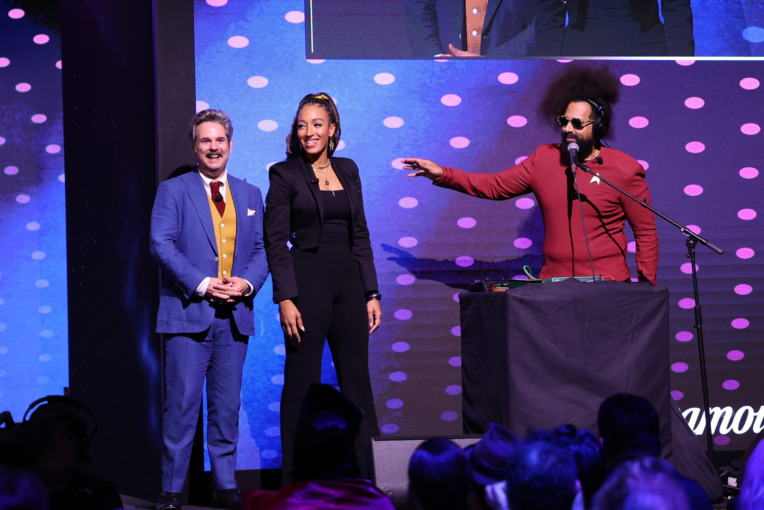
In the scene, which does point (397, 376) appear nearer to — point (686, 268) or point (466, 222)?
point (466, 222)

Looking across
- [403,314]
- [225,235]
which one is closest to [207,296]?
[225,235]

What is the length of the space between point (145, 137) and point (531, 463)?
3.35m

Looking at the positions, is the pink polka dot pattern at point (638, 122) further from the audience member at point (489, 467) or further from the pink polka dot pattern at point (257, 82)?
the audience member at point (489, 467)

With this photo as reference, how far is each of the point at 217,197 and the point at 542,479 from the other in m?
2.50

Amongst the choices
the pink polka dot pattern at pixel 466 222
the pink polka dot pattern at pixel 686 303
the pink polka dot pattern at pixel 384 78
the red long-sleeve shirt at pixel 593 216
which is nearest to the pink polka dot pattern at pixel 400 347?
the pink polka dot pattern at pixel 466 222

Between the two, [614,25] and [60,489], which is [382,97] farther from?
[60,489]

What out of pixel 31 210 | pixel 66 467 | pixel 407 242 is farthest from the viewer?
pixel 407 242

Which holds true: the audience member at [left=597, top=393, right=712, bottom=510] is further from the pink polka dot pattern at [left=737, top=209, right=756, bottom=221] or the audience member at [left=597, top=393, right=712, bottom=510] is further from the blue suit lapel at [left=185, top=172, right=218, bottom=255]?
the pink polka dot pattern at [left=737, top=209, right=756, bottom=221]

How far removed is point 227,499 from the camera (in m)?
3.41

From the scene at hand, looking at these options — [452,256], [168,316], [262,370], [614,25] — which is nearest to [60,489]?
[168,316]

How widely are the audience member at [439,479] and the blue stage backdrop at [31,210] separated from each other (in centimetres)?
322

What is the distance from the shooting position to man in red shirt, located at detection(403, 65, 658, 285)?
3717mm

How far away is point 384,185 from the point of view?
4.48m

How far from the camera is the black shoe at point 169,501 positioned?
130 inches
